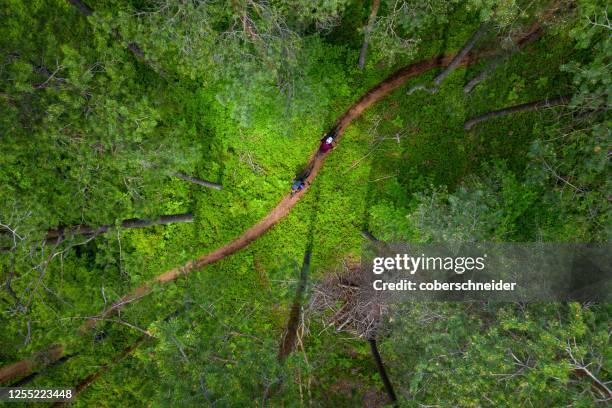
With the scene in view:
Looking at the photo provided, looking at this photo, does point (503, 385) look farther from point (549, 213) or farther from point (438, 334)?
point (549, 213)

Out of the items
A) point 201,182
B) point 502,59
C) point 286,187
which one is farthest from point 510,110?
point 201,182

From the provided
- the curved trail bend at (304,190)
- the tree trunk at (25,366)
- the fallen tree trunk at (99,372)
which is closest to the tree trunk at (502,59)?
the curved trail bend at (304,190)

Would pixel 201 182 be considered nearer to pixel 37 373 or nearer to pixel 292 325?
pixel 292 325

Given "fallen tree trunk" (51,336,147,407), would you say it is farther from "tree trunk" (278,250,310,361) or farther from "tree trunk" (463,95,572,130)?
"tree trunk" (463,95,572,130)

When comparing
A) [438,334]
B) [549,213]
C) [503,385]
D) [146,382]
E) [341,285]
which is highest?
[549,213]

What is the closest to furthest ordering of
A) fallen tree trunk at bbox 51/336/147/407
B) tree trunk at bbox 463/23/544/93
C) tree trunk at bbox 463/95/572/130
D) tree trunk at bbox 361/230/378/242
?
1. tree trunk at bbox 463/23/544/93
2. tree trunk at bbox 463/95/572/130
3. fallen tree trunk at bbox 51/336/147/407
4. tree trunk at bbox 361/230/378/242

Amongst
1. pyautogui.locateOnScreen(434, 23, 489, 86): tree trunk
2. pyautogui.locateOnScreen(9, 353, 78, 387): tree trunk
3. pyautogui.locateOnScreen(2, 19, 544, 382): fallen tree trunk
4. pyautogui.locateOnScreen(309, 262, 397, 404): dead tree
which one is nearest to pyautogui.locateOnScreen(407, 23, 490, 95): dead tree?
pyautogui.locateOnScreen(434, 23, 489, 86): tree trunk

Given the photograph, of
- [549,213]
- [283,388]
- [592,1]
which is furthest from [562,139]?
[283,388]
